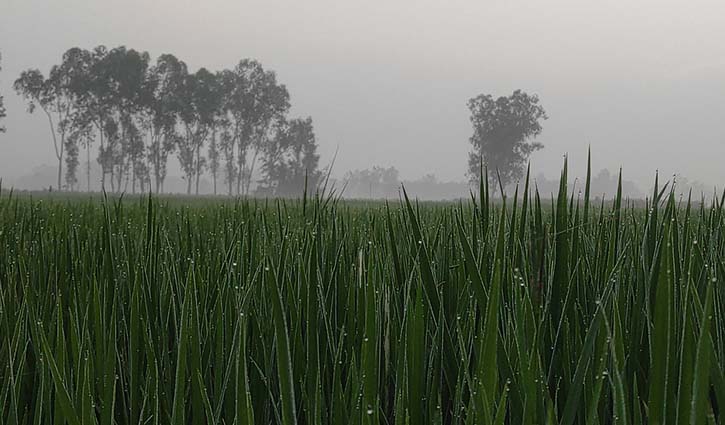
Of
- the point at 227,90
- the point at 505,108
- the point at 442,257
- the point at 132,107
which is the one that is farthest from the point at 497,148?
the point at 442,257

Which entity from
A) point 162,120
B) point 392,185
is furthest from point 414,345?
point 392,185

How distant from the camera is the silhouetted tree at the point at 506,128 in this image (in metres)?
58.7

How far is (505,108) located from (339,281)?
6261cm

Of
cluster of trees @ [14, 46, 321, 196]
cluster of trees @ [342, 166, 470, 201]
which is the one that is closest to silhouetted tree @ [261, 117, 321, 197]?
cluster of trees @ [14, 46, 321, 196]

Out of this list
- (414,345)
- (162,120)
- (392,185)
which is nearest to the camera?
(414,345)

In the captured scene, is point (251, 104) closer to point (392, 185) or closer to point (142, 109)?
point (142, 109)

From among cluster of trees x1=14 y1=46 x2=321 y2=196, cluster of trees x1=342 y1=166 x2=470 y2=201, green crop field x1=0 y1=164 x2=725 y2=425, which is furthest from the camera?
cluster of trees x1=342 y1=166 x2=470 y2=201

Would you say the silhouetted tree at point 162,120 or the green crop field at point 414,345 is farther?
the silhouetted tree at point 162,120

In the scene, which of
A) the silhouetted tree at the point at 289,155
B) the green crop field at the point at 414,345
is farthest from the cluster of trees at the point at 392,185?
the green crop field at the point at 414,345

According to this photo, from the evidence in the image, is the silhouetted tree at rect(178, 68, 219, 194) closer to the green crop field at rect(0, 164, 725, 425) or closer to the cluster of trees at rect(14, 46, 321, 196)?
the cluster of trees at rect(14, 46, 321, 196)

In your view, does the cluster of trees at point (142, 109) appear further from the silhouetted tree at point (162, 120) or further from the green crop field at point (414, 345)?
the green crop field at point (414, 345)

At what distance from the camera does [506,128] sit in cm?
6003

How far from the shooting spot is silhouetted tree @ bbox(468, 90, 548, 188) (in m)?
58.7

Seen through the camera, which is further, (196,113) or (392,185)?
(392,185)
